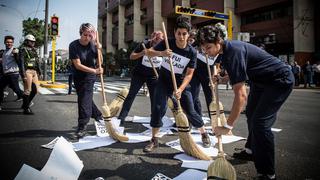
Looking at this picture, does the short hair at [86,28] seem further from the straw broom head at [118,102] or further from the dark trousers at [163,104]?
the straw broom head at [118,102]

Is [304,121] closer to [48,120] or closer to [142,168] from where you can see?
[142,168]

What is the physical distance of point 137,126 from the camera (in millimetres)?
5602

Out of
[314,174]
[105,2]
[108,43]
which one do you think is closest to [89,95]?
[314,174]

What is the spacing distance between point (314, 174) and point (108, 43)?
57538mm

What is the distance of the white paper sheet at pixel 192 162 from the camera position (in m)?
3.24

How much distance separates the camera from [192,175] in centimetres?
296

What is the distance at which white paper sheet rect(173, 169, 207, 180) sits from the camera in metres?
2.89

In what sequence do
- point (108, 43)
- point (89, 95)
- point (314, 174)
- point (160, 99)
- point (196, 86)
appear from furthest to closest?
point (108, 43)
point (196, 86)
point (89, 95)
point (160, 99)
point (314, 174)

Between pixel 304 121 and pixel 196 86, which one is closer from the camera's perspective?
pixel 196 86

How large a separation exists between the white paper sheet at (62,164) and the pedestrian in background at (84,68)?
5.70 ft

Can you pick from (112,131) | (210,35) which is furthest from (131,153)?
(210,35)

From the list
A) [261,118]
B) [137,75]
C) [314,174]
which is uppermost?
[137,75]

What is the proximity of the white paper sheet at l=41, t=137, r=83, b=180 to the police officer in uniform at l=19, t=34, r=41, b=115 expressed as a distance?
15.0ft

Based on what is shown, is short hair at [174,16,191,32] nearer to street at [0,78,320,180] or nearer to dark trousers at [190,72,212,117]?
dark trousers at [190,72,212,117]
